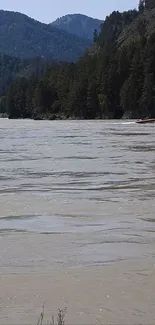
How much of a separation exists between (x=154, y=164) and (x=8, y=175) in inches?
223

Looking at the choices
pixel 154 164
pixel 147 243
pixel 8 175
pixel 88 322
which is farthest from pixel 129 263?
pixel 154 164

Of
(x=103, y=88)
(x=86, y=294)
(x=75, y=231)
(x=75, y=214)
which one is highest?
(x=86, y=294)

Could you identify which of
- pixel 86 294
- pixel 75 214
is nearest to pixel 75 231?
pixel 75 214

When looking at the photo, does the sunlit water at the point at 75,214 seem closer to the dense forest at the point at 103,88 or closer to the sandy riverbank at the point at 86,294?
the sandy riverbank at the point at 86,294

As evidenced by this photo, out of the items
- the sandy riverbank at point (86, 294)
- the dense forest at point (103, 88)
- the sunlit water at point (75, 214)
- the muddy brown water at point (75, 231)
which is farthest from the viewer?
the dense forest at point (103, 88)

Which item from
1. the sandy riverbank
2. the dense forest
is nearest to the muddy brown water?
the sandy riverbank

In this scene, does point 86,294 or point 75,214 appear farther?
point 75,214

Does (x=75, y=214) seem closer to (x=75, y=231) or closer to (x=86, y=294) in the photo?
(x=75, y=231)

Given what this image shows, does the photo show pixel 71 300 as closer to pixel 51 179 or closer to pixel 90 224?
pixel 90 224

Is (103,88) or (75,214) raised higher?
(75,214)

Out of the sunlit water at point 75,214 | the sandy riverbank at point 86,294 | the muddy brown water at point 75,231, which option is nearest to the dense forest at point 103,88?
the sunlit water at point 75,214

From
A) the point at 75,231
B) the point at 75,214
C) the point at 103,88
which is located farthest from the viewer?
the point at 103,88

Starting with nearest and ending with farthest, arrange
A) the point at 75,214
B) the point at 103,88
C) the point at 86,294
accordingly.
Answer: the point at 86,294, the point at 75,214, the point at 103,88

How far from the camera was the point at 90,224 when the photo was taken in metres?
9.66
